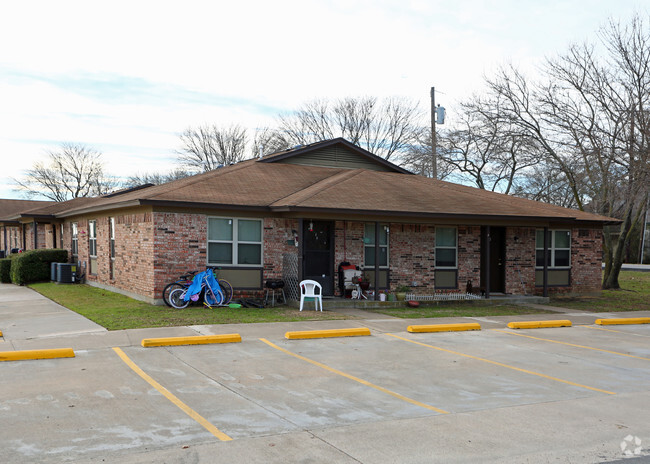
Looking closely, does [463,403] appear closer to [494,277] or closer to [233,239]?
[233,239]

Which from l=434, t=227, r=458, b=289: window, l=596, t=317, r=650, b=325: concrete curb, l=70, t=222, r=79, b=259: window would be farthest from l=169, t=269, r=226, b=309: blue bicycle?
l=70, t=222, r=79, b=259: window

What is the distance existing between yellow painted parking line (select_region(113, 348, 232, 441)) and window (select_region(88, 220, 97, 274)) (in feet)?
41.8

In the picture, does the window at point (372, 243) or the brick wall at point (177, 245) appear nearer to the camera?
the brick wall at point (177, 245)

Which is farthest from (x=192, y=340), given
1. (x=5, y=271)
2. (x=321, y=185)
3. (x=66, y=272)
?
(x=5, y=271)

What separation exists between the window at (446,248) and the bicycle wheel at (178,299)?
26.2ft

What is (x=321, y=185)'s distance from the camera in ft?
61.5

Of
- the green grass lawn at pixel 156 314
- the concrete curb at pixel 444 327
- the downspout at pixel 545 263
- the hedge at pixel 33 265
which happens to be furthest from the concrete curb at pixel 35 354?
the hedge at pixel 33 265

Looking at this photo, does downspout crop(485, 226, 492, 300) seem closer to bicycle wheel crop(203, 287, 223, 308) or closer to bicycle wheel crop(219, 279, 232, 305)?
bicycle wheel crop(219, 279, 232, 305)

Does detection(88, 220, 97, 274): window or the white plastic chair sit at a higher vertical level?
detection(88, 220, 97, 274): window

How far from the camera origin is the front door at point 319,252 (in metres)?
17.2

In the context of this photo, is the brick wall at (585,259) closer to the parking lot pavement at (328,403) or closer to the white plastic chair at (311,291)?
the white plastic chair at (311,291)

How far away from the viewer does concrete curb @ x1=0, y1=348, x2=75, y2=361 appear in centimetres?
892

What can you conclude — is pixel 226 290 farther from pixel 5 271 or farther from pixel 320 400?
pixel 5 271

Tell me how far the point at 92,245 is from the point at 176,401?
52.6ft
